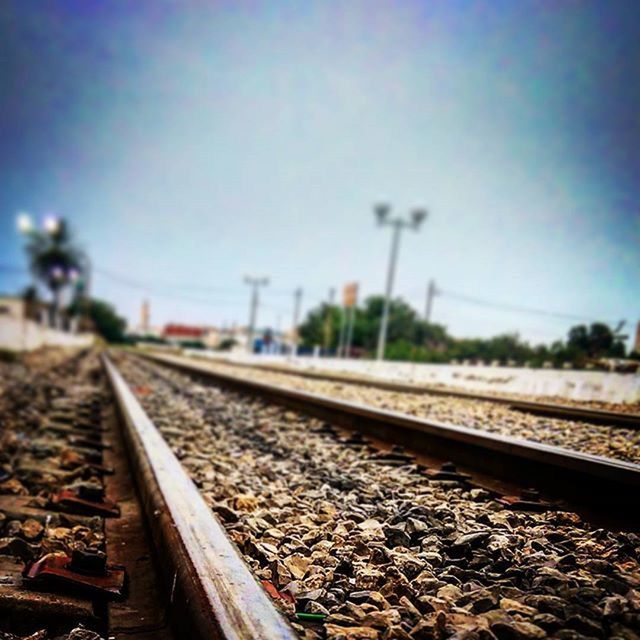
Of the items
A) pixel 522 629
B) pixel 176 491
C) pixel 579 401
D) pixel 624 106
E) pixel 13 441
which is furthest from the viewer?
pixel 579 401

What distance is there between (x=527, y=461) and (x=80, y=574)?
7.66 feet

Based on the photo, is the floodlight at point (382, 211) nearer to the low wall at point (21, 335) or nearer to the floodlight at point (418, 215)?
the floodlight at point (418, 215)

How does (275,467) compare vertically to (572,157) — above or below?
below

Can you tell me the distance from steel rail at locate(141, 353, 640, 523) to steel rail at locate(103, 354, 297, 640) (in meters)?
1.80

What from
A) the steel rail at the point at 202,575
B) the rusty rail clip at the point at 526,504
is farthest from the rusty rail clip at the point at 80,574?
the rusty rail clip at the point at 526,504

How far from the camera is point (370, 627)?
1231 millimetres

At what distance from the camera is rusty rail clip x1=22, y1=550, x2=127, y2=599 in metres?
1.38

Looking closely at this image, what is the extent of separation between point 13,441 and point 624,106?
8026 mm

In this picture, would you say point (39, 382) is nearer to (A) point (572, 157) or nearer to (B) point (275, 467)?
(B) point (275, 467)

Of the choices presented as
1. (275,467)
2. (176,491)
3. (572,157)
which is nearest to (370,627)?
(176,491)

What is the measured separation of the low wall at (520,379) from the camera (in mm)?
7754

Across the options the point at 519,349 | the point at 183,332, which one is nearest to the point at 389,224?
the point at 519,349

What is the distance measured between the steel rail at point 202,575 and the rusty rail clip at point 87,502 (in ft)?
0.75

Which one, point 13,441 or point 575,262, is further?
point 575,262
